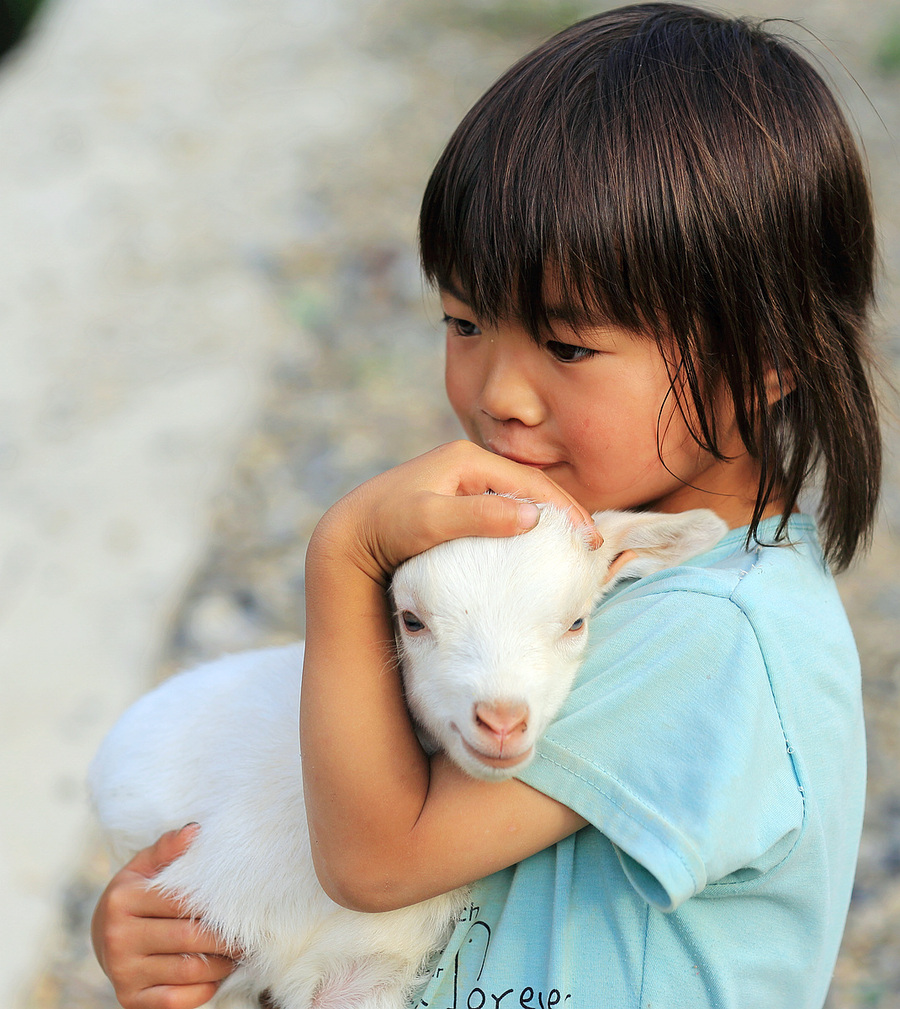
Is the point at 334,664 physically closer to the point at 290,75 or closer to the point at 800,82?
the point at 800,82

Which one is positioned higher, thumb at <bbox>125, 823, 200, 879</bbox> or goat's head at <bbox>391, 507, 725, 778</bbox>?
goat's head at <bbox>391, 507, 725, 778</bbox>

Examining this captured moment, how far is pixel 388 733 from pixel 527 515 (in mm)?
391

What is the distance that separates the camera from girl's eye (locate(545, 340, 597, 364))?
1.71 meters

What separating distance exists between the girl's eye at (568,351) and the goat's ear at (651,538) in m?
0.31

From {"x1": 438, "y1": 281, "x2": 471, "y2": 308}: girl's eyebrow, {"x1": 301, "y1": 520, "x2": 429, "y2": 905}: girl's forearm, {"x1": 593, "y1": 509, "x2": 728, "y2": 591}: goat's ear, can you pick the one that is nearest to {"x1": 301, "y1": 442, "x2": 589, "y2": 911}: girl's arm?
{"x1": 301, "y1": 520, "x2": 429, "y2": 905}: girl's forearm

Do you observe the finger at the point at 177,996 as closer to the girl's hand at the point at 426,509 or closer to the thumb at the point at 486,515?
the girl's hand at the point at 426,509

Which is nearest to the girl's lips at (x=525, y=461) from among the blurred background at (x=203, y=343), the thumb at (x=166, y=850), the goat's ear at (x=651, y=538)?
the goat's ear at (x=651, y=538)

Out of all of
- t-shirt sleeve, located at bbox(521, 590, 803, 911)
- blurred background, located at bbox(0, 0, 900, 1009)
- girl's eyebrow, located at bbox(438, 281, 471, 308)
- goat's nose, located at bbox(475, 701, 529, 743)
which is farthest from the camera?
blurred background, located at bbox(0, 0, 900, 1009)

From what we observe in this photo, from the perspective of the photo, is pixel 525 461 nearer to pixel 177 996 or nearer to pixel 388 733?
pixel 388 733

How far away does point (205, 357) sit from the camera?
643 cm

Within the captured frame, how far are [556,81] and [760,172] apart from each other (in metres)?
0.38

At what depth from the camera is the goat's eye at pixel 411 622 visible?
1.69m

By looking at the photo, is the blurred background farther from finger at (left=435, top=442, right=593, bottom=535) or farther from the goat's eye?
the goat's eye

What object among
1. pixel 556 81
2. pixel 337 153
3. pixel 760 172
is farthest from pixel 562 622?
pixel 337 153
